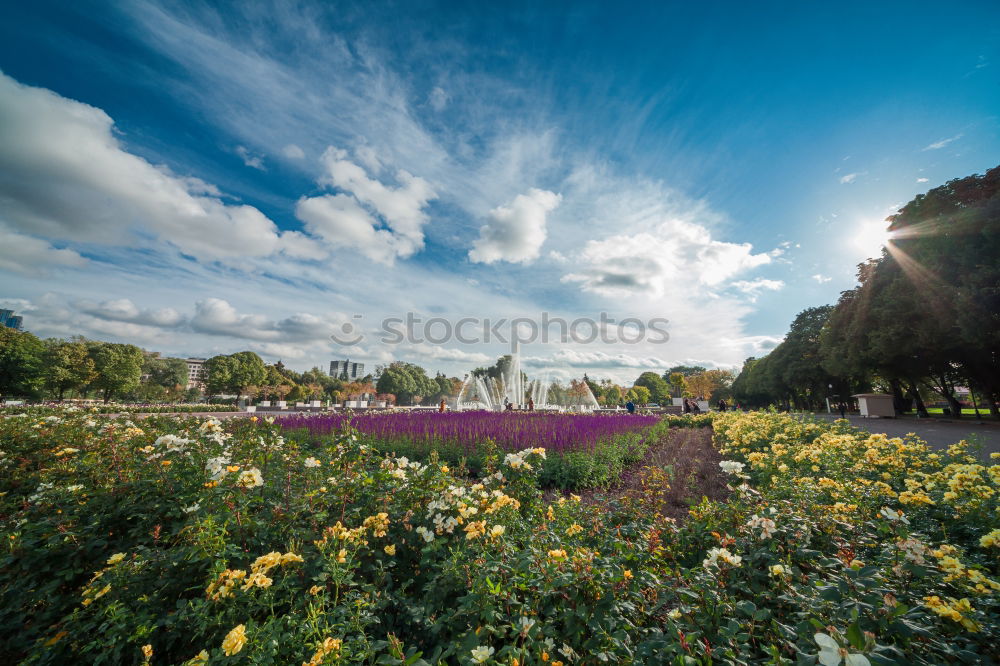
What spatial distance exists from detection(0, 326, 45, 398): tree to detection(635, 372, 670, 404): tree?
379 feet

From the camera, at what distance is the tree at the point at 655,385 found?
369 feet

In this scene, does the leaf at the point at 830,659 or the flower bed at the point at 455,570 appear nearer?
the leaf at the point at 830,659

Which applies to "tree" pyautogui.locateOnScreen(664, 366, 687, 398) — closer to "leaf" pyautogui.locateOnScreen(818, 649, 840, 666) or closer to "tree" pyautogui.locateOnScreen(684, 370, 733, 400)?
"tree" pyautogui.locateOnScreen(684, 370, 733, 400)

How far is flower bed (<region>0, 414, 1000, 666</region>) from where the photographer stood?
1657 millimetres

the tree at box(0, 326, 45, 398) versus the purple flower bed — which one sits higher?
the tree at box(0, 326, 45, 398)

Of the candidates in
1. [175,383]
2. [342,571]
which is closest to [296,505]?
[342,571]

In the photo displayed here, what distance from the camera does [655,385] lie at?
117 m

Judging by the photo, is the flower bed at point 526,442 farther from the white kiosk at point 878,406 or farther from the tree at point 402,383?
the tree at point 402,383

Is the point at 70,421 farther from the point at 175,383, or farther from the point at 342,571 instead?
the point at 175,383

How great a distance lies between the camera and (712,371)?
89.8 m

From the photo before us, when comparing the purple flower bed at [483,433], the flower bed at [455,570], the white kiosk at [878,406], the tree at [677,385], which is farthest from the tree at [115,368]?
the tree at [677,385]

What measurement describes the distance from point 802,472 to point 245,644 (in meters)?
6.02

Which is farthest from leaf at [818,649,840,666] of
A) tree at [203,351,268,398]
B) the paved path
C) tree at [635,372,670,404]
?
tree at [635,372,670,404]

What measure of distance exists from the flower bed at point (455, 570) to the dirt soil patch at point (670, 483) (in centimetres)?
57
